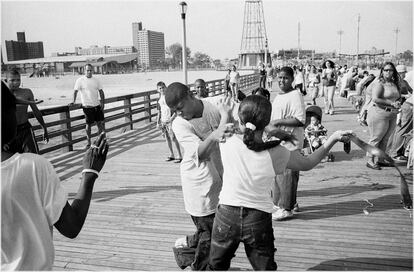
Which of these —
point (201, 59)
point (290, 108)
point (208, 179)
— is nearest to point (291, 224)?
point (290, 108)

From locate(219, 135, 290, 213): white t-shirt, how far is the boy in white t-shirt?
1070mm

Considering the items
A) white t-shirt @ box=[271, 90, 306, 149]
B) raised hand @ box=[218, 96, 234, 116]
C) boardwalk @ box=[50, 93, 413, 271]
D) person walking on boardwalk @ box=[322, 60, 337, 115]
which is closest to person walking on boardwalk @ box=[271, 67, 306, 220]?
white t-shirt @ box=[271, 90, 306, 149]

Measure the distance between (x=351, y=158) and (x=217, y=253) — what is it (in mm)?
5477

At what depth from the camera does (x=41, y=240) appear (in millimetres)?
1384

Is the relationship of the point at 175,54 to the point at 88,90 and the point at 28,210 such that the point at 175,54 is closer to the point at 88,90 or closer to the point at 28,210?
the point at 88,90

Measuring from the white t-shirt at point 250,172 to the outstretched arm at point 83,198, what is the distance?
2.80 ft

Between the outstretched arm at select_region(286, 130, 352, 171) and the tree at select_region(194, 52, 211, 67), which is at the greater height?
the tree at select_region(194, 52, 211, 67)

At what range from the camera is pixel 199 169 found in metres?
2.74

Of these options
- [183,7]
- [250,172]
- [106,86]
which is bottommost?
[106,86]

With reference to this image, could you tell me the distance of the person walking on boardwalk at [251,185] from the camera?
2.19 metres

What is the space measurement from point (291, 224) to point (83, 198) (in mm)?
3077

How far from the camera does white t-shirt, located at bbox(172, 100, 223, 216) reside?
270 centimetres

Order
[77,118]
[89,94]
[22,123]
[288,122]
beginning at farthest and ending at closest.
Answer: [77,118] → [89,94] → [22,123] → [288,122]

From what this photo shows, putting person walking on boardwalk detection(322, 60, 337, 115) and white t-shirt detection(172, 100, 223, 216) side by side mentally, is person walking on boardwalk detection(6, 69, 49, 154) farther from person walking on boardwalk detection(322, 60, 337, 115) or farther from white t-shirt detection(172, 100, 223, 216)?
person walking on boardwalk detection(322, 60, 337, 115)
